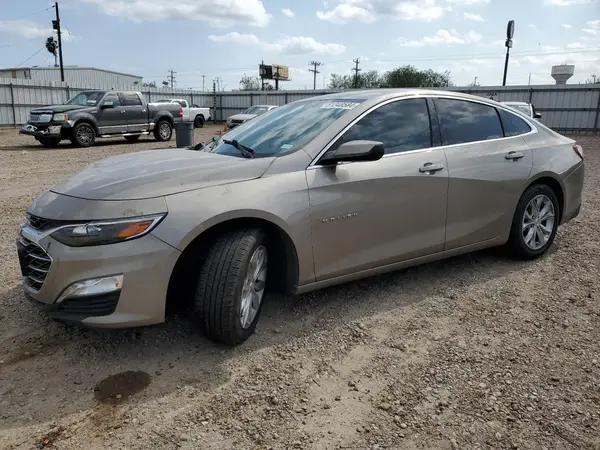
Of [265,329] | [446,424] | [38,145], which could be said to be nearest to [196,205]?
[265,329]

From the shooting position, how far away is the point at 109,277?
2.67 m

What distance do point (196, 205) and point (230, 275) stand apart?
45 centimetres

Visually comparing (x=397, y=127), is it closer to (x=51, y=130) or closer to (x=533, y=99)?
(x=51, y=130)

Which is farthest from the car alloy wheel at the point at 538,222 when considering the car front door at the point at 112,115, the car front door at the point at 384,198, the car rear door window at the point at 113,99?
the car rear door window at the point at 113,99

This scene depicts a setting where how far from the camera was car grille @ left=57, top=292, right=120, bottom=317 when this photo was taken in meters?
2.69

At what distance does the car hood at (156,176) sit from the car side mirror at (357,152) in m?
0.45

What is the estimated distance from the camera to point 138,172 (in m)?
3.10

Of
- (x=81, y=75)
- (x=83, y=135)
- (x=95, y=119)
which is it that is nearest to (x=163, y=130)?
(x=95, y=119)

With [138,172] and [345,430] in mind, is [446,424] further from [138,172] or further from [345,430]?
[138,172]

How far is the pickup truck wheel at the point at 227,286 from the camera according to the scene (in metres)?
2.90

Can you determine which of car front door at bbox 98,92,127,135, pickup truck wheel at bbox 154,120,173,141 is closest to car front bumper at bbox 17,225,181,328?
car front door at bbox 98,92,127,135

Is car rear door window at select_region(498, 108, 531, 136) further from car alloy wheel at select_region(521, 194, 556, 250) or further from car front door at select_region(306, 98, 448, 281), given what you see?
car front door at select_region(306, 98, 448, 281)

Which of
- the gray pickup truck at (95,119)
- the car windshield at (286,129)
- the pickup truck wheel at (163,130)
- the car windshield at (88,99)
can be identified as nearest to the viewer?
the car windshield at (286,129)

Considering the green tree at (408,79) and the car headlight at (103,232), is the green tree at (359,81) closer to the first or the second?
the green tree at (408,79)
